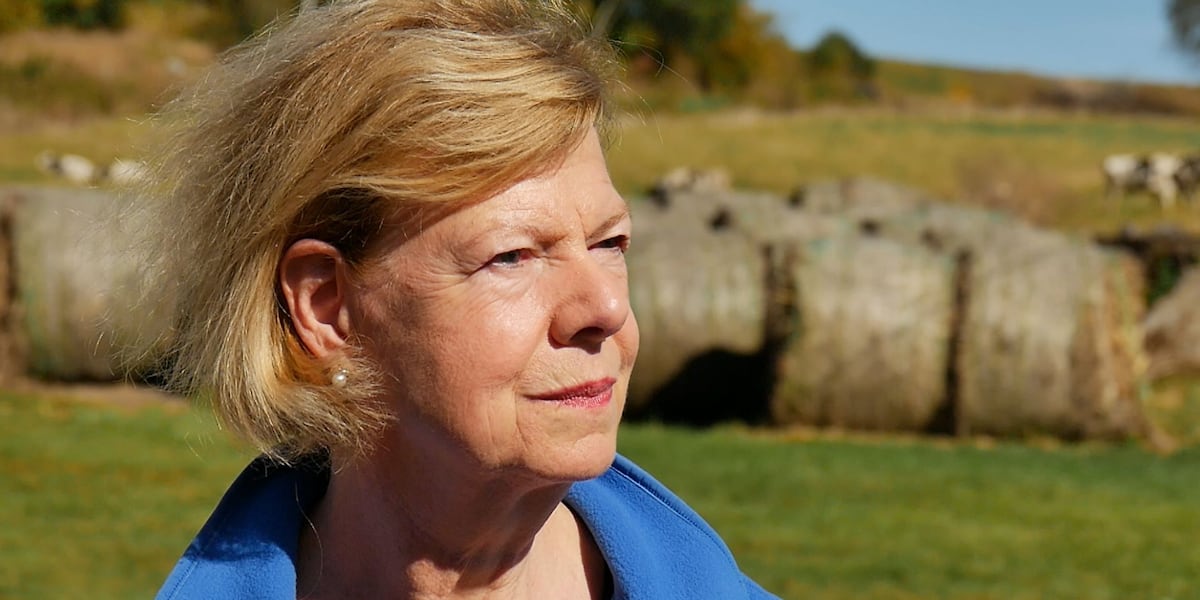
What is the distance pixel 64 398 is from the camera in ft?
39.3

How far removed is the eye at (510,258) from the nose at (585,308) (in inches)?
2.0

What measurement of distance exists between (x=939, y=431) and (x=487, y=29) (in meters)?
9.74

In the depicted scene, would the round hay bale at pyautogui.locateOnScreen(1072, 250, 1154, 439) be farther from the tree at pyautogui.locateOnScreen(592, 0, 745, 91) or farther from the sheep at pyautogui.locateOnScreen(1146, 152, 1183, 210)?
the tree at pyautogui.locateOnScreen(592, 0, 745, 91)

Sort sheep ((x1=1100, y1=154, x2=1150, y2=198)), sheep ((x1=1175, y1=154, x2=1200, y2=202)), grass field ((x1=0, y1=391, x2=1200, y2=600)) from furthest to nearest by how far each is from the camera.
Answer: sheep ((x1=1100, y1=154, x2=1150, y2=198)) < sheep ((x1=1175, y1=154, x2=1200, y2=202)) < grass field ((x1=0, y1=391, x2=1200, y2=600))

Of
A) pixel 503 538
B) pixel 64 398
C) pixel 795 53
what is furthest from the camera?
pixel 795 53

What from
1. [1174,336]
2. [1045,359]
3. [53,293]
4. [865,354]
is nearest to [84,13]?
[53,293]

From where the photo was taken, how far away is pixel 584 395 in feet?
6.15

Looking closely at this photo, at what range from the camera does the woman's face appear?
1842 millimetres

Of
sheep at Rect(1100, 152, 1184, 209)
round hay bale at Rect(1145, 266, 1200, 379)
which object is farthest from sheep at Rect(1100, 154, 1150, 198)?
round hay bale at Rect(1145, 266, 1200, 379)

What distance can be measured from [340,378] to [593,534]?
412 mm

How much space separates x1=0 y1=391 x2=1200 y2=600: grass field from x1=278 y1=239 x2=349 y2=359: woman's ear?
4.91 meters

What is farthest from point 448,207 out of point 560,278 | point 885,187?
point 885,187

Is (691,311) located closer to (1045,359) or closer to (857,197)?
(1045,359)

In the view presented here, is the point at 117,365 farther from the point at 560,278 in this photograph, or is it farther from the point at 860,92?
the point at 860,92
